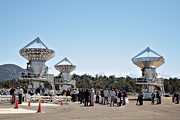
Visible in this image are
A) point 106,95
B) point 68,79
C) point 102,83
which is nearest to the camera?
point 106,95

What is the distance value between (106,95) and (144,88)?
41075 mm

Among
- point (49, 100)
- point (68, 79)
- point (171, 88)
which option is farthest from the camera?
point (171, 88)

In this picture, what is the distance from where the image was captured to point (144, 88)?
75375 millimetres

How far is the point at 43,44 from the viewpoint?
257 feet

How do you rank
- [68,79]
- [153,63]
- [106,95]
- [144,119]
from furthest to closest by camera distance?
1. [68,79]
2. [153,63]
3. [106,95]
4. [144,119]

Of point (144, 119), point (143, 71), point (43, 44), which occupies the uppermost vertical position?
point (43, 44)

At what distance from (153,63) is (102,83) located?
252 feet

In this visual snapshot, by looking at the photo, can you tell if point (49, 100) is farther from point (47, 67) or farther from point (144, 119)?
point (47, 67)

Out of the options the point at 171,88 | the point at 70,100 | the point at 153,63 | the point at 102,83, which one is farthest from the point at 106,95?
the point at 102,83

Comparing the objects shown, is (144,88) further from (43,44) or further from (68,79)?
(68,79)

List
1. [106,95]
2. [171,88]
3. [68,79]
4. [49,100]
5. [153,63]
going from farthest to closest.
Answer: [171,88] → [68,79] → [153,63] → [49,100] → [106,95]

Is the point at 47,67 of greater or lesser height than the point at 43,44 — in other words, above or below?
below

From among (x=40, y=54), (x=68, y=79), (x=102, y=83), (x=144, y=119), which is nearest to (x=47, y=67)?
(x=40, y=54)

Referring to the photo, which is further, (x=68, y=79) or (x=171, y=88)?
(x=171, y=88)
